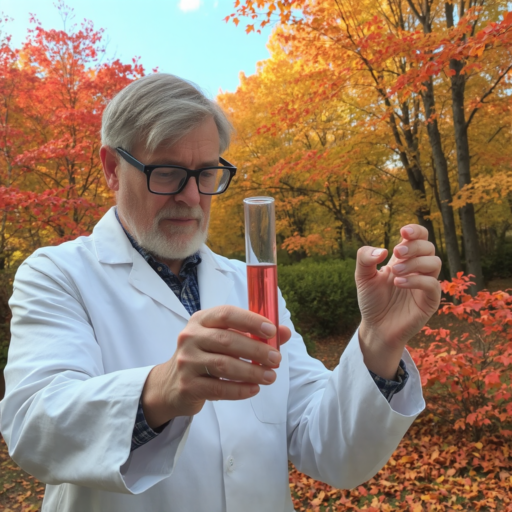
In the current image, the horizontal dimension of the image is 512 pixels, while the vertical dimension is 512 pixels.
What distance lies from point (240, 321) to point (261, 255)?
0.18 metres

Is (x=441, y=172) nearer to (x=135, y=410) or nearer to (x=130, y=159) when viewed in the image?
(x=130, y=159)

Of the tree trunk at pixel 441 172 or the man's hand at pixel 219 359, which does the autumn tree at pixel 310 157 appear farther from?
the man's hand at pixel 219 359

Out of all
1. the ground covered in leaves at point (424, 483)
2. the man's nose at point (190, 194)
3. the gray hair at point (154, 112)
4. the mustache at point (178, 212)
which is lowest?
the ground covered in leaves at point (424, 483)

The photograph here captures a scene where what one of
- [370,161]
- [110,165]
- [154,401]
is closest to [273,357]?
[154,401]

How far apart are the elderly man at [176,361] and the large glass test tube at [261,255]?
9 centimetres

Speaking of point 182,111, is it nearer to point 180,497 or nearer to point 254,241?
point 254,241

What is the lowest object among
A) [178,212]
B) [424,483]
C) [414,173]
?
[424,483]

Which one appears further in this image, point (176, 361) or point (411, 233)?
point (411, 233)

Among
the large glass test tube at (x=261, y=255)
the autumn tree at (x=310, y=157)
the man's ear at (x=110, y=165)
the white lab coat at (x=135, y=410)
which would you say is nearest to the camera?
the large glass test tube at (x=261, y=255)

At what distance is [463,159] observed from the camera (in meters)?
9.16

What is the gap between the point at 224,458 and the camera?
4.82ft

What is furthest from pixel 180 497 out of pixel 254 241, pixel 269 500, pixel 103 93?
pixel 103 93

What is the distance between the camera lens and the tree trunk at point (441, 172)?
9.55m

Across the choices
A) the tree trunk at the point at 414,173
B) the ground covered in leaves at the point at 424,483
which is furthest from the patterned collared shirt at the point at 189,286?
the tree trunk at the point at 414,173
